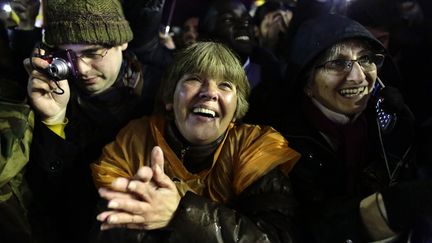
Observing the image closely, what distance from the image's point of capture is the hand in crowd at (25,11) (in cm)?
274

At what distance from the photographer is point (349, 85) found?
2.06 meters

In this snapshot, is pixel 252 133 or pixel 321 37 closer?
pixel 252 133

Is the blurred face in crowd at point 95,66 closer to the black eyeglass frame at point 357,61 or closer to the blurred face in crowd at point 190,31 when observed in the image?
the black eyeglass frame at point 357,61

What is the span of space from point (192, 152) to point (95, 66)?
2.76ft

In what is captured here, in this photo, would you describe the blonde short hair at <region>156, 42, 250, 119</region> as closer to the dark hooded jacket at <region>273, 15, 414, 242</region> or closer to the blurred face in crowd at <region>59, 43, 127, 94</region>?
the dark hooded jacket at <region>273, 15, 414, 242</region>

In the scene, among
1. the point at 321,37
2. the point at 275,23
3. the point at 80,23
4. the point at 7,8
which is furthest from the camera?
the point at 275,23

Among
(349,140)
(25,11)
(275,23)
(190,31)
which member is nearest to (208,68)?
(349,140)

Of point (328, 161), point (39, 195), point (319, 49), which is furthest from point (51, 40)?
point (328, 161)

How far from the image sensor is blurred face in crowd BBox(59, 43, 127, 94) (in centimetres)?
234

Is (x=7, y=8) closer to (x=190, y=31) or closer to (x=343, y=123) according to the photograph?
(x=190, y=31)

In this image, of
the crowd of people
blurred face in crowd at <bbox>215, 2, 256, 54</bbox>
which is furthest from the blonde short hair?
blurred face in crowd at <bbox>215, 2, 256, 54</bbox>

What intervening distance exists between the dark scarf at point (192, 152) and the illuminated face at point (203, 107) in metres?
0.02

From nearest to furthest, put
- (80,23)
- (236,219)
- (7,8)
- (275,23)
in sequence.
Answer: (236,219) → (80,23) → (7,8) → (275,23)

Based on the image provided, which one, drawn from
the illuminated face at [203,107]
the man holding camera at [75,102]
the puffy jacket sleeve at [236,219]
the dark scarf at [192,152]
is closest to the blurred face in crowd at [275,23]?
the man holding camera at [75,102]
